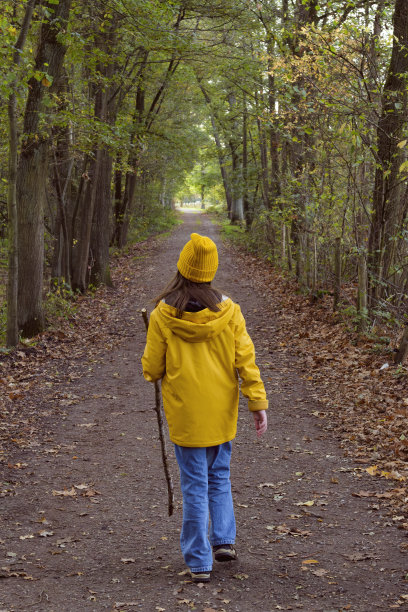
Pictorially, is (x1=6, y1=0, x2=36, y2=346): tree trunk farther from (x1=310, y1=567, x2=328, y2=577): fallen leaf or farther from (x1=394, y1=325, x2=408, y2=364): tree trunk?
(x1=310, y1=567, x2=328, y2=577): fallen leaf

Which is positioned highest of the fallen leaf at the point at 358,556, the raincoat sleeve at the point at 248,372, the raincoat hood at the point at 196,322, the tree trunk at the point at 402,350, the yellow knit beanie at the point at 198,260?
the yellow knit beanie at the point at 198,260

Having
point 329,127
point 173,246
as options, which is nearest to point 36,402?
point 329,127

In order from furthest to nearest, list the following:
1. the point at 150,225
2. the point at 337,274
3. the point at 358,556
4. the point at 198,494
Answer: the point at 150,225 < the point at 337,274 < the point at 358,556 < the point at 198,494

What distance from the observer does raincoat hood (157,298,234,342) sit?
372 cm

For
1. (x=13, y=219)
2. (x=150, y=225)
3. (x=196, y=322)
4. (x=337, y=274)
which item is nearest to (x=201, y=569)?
(x=196, y=322)

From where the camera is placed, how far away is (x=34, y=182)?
38.1 feet

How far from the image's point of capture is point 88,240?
1709 cm

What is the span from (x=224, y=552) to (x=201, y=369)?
4.19ft

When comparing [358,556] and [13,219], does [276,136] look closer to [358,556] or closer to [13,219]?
[13,219]

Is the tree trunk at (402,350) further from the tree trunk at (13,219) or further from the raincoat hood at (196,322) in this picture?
the tree trunk at (13,219)

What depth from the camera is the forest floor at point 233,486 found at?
3844 mm

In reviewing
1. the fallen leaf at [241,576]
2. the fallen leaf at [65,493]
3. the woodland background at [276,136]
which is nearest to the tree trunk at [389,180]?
the woodland background at [276,136]

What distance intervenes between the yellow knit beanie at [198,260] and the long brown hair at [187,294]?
0.14 feet

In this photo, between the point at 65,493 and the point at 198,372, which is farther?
the point at 65,493
